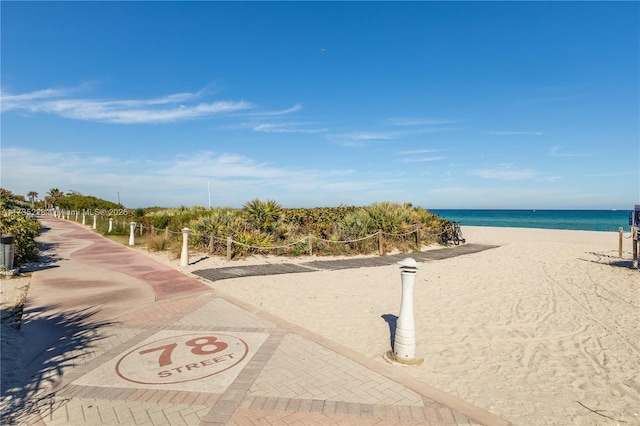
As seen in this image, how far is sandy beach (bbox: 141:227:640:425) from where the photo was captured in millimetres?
3711

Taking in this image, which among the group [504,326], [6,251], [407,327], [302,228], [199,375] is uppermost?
[302,228]

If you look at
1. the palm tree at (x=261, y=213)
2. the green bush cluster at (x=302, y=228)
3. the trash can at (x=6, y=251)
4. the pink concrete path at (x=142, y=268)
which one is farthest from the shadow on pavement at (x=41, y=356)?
the palm tree at (x=261, y=213)

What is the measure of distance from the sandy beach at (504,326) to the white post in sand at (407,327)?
156mm

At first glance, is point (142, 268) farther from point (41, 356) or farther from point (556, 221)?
point (556, 221)

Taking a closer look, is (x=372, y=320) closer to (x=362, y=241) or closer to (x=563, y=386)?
(x=563, y=386)

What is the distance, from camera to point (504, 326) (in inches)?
236

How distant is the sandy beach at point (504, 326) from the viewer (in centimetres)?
371

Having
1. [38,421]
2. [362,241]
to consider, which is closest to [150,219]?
[362,241]

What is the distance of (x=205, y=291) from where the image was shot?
798cm

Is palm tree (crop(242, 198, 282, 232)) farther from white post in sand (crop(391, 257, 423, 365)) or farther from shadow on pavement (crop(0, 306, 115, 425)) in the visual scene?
white post in sand (crop(391, 257, 423, 365))

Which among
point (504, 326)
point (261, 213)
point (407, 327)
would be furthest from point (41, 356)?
point (261, 213)

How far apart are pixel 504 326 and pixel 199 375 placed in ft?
16.6

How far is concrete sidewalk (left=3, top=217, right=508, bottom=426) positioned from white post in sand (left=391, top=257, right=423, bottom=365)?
0.90ft

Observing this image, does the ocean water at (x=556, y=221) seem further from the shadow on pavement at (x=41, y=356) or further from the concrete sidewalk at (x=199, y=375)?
the shadow on pavement at (x=41, y=356)
